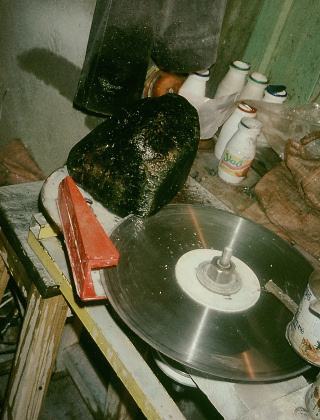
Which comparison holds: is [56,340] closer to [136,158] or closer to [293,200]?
[136,158]

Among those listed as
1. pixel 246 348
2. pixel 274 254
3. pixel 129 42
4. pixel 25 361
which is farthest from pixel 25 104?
pixel 246 348

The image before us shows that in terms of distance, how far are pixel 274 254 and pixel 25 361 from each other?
0.84m

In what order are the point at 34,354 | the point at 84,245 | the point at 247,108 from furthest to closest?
the point at 247,108 → the point at 34,354 → the point at 84,245

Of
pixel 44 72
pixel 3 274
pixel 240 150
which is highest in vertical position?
pixel 240 150

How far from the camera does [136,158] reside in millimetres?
1062

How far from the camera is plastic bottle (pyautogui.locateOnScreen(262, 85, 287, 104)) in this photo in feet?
5.83

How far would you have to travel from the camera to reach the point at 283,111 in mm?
1700

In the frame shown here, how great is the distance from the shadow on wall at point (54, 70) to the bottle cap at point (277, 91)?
877mm

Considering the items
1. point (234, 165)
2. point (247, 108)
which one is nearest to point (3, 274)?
point (234, 165)

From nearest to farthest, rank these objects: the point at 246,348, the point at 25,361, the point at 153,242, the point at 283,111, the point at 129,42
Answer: the point at 246,348 → the point at 153,242 → the point at 25,361 → the point at 129,42 → the point at 283,111

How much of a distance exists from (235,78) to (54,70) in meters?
0.97

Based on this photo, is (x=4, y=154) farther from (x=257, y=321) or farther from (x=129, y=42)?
(x=257, y=321)

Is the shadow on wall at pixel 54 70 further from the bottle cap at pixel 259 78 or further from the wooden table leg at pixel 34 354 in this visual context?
the wooden table leg at pixel 34 354

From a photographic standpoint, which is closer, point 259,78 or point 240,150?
point 240,150
